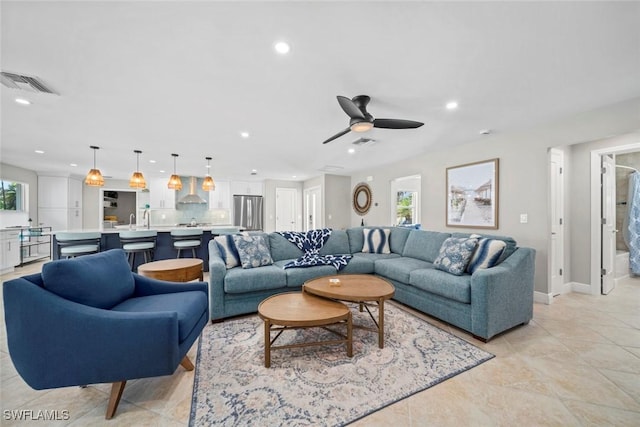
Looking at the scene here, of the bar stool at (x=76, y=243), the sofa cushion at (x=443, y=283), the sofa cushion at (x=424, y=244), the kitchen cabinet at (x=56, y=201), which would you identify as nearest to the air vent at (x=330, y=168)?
the sofa cushion at (x=424, y=244)

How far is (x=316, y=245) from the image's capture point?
3998 mm

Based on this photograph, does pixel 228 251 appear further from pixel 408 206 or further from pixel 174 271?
pixel 408 206

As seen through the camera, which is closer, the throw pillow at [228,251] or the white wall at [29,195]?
the throw pillow at [228,251]

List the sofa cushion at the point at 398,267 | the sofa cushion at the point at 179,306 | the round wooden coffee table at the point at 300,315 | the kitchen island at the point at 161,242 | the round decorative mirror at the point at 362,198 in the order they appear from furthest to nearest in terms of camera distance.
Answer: the round decorative mirror at the point at 362,198, the kitchen island at the point at 161,242, the sofa cushion at the point at 398,267, the round wooden coffee table at the point at 300,315, the sofa cushion at the point at 179,306

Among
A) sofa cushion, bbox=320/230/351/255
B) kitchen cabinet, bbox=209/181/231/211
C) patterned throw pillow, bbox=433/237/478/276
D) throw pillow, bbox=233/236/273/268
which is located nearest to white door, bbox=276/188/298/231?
kitchen cabinet, bbox=209/181/231/211

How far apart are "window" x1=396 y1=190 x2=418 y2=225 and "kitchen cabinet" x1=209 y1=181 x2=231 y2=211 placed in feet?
19.2

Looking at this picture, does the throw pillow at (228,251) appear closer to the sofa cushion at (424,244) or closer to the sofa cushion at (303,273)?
the sofa cushion at (303,273)

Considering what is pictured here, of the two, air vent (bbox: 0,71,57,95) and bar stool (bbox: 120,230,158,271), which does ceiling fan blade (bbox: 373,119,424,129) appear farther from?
bar stool (bbox: 120,230,158,271)

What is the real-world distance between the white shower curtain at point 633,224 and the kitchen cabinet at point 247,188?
8729 millimetres

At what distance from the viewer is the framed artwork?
12.4ft

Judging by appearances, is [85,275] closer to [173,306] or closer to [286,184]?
[173,306]

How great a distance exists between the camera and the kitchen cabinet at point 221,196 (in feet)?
26.6

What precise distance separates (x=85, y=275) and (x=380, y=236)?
3.77 meters

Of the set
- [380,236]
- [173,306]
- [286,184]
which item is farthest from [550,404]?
[286,184]
